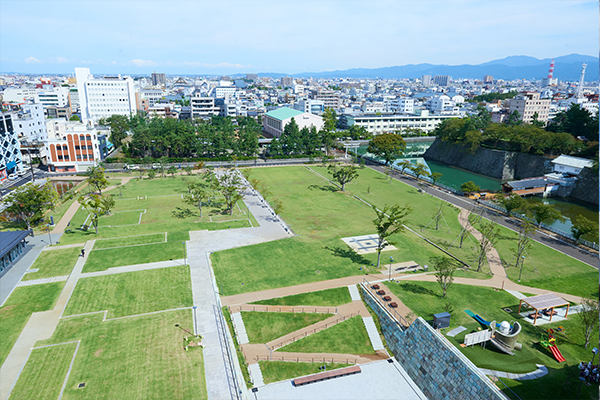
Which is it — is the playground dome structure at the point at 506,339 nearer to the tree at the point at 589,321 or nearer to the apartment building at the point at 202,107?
the tree at the point at 589,321

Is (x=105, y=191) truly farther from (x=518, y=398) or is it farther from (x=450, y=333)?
(x=518, y=398)

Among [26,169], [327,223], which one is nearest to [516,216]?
[327,223]

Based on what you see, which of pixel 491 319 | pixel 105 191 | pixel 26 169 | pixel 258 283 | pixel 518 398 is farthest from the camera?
pixel 26 169

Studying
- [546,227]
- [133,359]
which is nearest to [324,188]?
[546,227]

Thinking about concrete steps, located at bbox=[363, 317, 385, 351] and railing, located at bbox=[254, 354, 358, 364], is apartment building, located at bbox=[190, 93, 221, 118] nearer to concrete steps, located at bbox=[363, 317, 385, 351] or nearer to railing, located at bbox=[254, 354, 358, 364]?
concrete steps, located at bbox=[363, 317, 385, 351]

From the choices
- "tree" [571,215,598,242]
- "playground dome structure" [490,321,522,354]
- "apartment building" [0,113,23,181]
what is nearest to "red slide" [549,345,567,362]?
"playground dome structure" [490,321,522,354]

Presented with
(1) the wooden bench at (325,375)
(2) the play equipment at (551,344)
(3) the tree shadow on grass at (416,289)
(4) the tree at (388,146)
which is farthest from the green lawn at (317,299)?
(4) the tree at (388,146)
